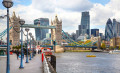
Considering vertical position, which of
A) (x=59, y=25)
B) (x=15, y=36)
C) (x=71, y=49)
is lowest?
(x=71, y=49)

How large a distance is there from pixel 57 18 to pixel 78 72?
12357 cm

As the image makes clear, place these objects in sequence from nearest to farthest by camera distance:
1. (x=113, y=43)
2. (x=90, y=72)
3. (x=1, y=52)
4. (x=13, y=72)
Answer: (x=13, y=72)
(x=90, y=72)
(x=1, y=52)
(x=113, y=43)

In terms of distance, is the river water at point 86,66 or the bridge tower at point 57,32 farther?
the bridge tower at point 57,32

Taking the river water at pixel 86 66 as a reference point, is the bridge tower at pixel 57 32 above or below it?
above

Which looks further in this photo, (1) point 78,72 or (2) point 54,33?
(2) point 54,33

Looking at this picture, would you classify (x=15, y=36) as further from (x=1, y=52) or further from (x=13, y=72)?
(x=13, y=72)

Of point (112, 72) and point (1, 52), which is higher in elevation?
point (1, 52)

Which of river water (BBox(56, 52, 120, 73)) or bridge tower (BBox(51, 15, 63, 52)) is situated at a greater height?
bridge tower (BBox(51, 15, 63, 52))

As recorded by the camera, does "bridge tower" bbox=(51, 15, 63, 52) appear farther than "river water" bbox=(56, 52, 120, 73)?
Yes

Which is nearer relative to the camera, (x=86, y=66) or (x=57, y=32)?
(x=86, y=66)

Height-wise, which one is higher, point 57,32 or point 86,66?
point 57,32

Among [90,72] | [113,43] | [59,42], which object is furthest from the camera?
[113,43]

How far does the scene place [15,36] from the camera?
12438 centimetres

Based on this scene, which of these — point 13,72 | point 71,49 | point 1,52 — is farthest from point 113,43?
point 13,72
